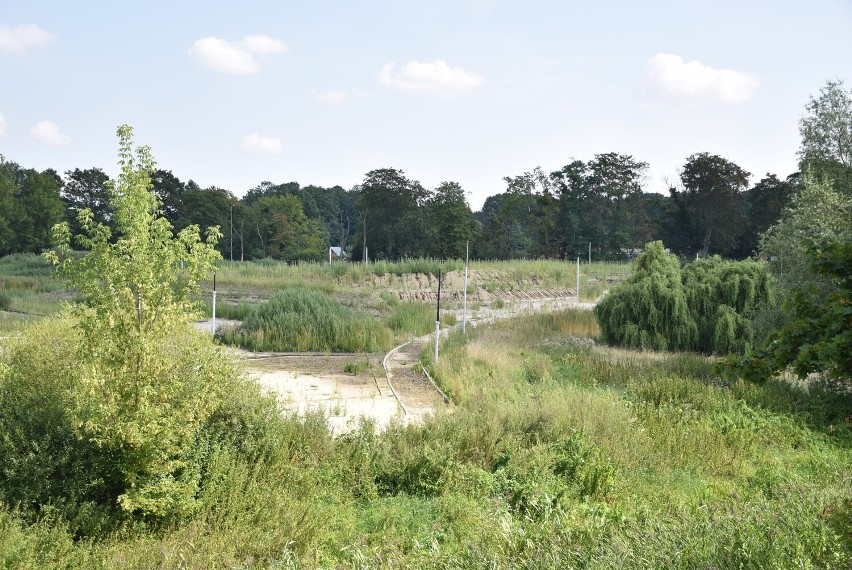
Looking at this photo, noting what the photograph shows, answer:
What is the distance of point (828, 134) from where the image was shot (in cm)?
1670

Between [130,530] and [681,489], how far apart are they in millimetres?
4682

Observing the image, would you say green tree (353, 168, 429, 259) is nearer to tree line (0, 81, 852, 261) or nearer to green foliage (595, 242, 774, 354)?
tree line (0, 81, 852, 261)

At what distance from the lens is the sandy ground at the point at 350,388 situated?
8531 mm

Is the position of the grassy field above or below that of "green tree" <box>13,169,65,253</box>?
below

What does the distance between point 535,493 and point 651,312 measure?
860cm

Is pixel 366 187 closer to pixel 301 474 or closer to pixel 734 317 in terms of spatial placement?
pixel 734 317

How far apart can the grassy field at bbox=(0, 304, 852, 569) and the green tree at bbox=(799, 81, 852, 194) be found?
881 centimetres

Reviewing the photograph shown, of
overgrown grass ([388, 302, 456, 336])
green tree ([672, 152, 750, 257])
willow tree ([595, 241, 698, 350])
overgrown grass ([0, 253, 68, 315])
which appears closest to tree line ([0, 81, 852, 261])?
green tree ([672, 152, 750, 257])

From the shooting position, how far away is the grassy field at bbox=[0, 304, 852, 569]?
452 cm

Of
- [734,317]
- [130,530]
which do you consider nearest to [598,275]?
[734,317]

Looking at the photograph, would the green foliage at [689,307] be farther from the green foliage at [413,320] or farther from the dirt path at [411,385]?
the green foliage at [413,320]

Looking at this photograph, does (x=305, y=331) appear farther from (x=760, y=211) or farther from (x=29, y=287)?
(x=760, y=211)

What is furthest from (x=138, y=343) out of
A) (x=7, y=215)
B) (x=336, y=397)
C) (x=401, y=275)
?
(x=7, y=215)

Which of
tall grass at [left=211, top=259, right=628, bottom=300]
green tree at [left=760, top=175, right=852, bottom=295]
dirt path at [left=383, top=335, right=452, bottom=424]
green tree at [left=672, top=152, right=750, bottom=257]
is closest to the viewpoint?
dirt path at [left=383, top=335, right=452, bottom=424]
